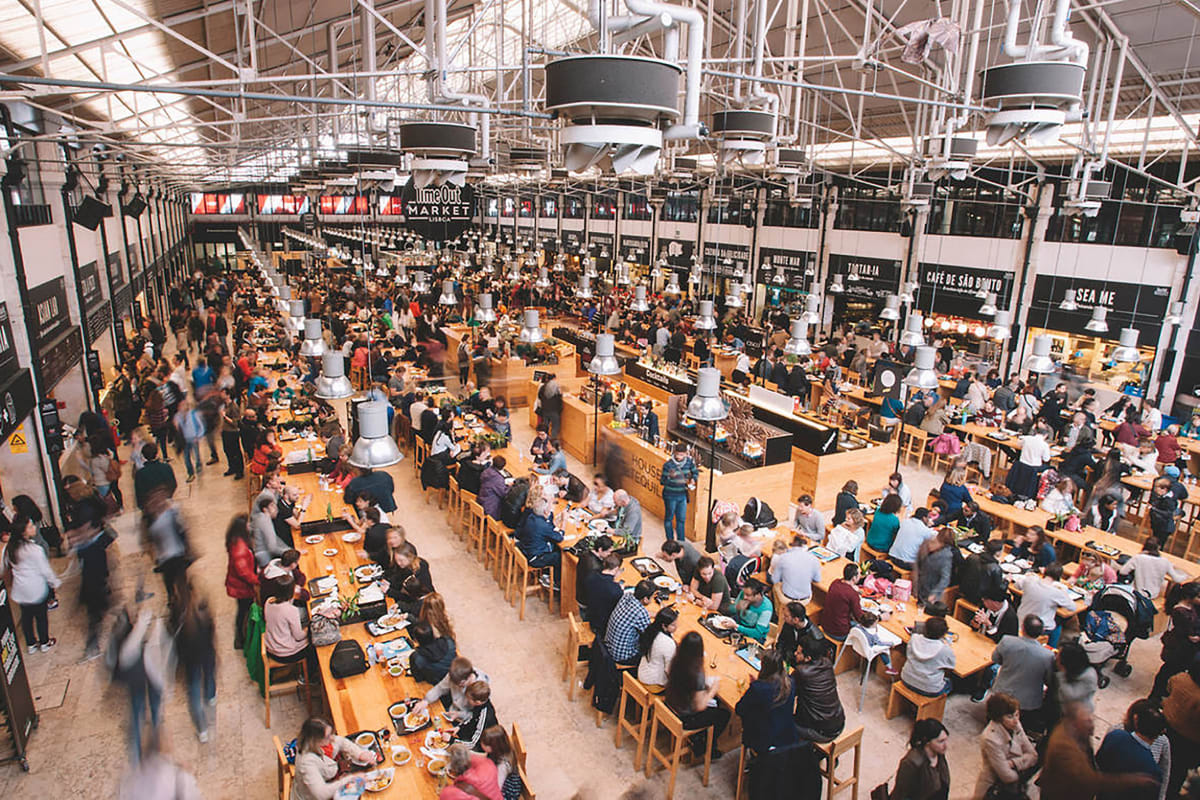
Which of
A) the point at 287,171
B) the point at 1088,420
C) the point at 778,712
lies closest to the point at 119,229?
the point at 287,171

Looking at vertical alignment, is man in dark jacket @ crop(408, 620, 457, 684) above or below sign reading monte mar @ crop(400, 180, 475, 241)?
below

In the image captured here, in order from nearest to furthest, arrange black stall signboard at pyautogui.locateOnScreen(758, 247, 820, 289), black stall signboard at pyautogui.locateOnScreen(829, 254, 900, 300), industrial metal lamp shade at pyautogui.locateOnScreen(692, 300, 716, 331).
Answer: industrial metal lamp shade at pyautogui.locateOnScreen(692, 300, 716, 331)
black stall signboard at pyautogui.locateOnScreen(829, 254, 900, 300)
black stall signboard at pyautogui.locateOnScreen(758, 247, 820, 289)

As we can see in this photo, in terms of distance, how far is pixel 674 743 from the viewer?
16.4 feet

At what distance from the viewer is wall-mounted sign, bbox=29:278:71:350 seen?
8.64 meters

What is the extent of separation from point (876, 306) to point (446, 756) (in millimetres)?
19682

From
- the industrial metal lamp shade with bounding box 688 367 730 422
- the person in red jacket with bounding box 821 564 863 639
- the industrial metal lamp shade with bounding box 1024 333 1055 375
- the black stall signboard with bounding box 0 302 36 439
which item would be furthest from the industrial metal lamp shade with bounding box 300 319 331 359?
the industrial metal lamp shade with bounding box 1024 333 1055 375

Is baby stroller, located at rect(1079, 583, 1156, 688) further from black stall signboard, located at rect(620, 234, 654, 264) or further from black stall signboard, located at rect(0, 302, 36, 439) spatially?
black stall signboard, located at rect(620, 234, 654, 264)

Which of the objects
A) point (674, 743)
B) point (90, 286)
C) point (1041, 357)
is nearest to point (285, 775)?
point (674, 743)

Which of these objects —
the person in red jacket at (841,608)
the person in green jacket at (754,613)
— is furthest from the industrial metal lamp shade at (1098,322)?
the person in green jacket at (754,613)

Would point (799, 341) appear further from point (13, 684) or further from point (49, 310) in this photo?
point (49, 310)

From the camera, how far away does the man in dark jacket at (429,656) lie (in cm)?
486

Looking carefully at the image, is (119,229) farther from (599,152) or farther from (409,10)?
(599,152)

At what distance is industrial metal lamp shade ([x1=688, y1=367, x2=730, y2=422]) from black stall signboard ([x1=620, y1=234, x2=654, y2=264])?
72.5 feet

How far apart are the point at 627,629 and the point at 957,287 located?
617 inches
